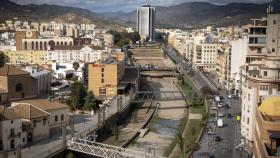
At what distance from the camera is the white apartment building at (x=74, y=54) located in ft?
190

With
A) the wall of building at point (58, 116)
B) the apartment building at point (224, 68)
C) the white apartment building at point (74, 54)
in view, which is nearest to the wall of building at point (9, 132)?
the wall of building at point (58, 116)

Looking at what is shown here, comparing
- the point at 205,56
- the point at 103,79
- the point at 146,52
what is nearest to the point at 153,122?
the point at 103,79

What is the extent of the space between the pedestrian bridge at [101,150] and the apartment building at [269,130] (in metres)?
5.06

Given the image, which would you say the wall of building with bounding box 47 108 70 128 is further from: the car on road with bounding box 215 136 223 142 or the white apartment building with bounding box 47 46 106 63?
the white apartment building with bounding box 47 46 106 63

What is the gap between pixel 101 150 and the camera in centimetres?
2034

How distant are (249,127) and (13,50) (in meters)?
45.8

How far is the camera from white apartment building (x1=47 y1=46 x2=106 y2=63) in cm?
5803

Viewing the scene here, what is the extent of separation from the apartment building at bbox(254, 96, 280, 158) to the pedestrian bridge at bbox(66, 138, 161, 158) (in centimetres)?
506

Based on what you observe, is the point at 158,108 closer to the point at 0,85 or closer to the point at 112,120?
the point at 112,120

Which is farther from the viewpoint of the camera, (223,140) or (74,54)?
(74,54)

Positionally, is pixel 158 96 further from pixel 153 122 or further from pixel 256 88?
pixel 256 88

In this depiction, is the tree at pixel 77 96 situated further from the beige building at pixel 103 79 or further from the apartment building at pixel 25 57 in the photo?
the apartment building at pixel 25 57

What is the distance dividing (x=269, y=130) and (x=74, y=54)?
1854 inches

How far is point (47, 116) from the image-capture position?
76.5 feet
